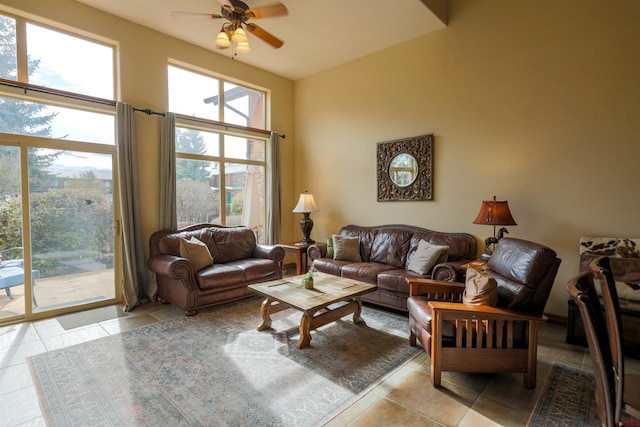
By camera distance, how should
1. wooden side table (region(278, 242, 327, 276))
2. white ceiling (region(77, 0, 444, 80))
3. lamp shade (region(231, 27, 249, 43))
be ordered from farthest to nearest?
wooden side table (region(278, 242, 327, 276)), white ceiling (region(77, 0, 444, 80)), lamp shade (region(231, 27, 249, 43))

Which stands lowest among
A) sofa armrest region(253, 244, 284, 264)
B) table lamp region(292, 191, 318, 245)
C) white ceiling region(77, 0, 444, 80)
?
sofa armrest region(253, 244, 284, 264)

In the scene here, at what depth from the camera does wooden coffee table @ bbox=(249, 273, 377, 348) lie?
2799 millimetres

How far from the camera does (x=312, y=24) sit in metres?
4.02

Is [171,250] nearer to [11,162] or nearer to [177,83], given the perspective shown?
[11,162]

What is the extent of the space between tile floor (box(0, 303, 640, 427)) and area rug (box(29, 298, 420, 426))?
0.31ft

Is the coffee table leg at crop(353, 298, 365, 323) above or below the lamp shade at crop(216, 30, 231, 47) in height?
below

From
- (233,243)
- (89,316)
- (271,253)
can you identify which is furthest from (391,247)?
(89,316)

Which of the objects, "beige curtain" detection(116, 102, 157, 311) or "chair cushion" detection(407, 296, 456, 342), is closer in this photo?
"chair cushion" detection(407, 296, 456, 342)

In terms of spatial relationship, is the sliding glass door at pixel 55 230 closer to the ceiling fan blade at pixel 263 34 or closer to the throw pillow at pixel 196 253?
the throw pillow at pixel 196 253

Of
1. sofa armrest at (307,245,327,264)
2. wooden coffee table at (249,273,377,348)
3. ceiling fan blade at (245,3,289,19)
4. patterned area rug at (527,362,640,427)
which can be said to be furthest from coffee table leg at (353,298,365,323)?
ceiling fan blade at (245,3,289,19)

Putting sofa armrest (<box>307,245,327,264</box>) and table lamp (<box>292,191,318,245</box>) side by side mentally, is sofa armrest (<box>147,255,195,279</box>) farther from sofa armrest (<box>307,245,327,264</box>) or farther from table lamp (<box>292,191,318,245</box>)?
table lamp (<box>292,191,318,245</box>)

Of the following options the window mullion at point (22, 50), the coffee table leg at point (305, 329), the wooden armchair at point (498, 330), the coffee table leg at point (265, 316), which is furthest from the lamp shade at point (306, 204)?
the window mullion at point (22, 50)

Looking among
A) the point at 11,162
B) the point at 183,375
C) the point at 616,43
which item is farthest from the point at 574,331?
the point at 11,162

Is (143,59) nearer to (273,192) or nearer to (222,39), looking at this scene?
(222,39)
